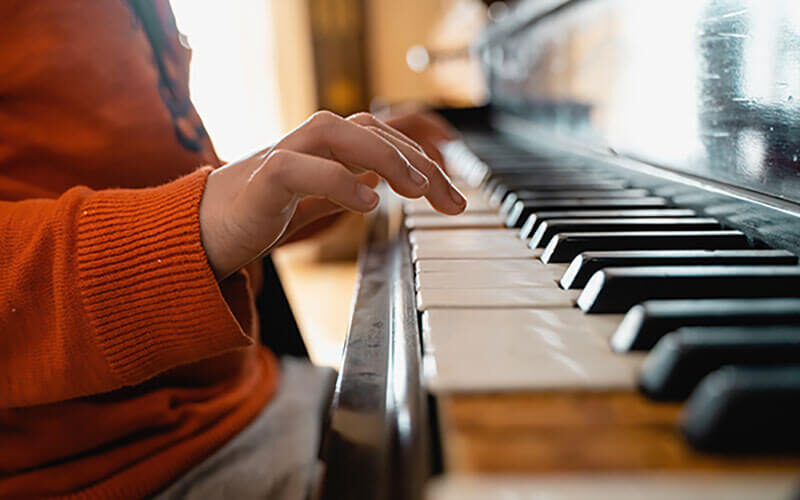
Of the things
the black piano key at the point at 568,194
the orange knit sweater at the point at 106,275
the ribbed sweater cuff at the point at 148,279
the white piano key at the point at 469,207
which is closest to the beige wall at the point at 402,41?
the white piano key at the point at 469,207

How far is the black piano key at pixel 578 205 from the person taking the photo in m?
0.70

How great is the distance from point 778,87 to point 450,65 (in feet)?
7.71

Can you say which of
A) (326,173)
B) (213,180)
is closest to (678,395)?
(326,173)

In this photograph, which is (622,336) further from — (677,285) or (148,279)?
(148,279)

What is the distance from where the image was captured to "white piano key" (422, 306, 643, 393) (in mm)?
315

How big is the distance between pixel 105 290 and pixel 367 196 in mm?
235

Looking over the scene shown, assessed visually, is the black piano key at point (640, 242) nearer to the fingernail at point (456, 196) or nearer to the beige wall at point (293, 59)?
the fingernail at point (456, 196)

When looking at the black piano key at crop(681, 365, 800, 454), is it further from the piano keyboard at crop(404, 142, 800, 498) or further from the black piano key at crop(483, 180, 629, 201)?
the black piano key at crop(483, 180, 629, 201)

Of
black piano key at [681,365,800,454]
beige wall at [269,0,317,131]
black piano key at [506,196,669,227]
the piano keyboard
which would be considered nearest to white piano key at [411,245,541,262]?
the piano keyboard

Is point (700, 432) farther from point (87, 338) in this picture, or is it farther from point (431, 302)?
point (87, 338)

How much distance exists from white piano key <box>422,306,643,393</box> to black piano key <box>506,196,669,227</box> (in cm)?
30

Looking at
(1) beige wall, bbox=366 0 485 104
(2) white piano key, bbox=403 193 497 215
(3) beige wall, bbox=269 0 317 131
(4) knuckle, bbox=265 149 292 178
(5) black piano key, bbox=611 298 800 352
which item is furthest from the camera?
(1) beige wall, bbox=366 0 485 104

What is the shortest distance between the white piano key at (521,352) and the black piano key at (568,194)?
357mm

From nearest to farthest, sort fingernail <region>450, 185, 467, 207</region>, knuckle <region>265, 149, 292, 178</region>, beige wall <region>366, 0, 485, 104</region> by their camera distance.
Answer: knuckle <region>265, 149, 292, 178</region>, fingernail <region>450, 185, 467, 207</region>, beige wall <region>366, 0, 485, 104</region>
